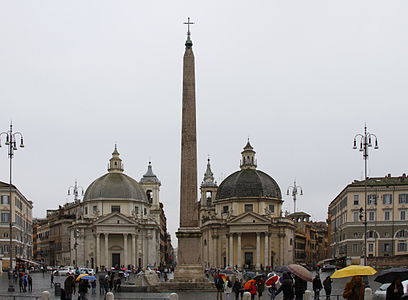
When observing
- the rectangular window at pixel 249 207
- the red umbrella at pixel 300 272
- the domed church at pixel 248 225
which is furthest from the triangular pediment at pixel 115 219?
the red umbrella at pixel 300 272

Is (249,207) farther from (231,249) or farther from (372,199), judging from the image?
(372,199)

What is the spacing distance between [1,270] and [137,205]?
2973cm

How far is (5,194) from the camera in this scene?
79688 millimetres

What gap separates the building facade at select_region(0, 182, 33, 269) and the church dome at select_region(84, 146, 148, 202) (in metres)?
8.99

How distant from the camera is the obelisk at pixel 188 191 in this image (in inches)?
1468

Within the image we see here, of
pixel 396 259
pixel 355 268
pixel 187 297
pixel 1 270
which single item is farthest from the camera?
pixel 1 270

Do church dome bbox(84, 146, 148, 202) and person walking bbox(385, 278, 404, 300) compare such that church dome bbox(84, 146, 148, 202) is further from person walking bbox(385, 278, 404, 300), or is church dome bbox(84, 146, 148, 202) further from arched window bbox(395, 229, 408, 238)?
person walking bbox(385, 278, 404, 300)

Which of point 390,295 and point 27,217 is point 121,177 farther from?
point 390,295

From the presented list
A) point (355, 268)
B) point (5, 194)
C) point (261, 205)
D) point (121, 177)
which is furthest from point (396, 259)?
point (355, 268)

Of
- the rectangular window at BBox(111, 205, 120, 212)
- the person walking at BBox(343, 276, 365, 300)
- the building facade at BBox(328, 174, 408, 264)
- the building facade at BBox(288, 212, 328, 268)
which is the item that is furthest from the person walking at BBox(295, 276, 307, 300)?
the building facade at BBox(288, 212, 328, 268)

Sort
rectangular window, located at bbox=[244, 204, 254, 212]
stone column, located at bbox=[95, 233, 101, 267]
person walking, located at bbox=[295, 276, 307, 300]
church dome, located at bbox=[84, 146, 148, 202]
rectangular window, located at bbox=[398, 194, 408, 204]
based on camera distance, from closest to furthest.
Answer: person walking, located at bbox=[295, 276, 307, 300] < rectangular window, located at bbox=[398, 194, 408, 204] < stone column, located at bbox=[95, 233, 101, 267] < rectangular window, located at bbox=[244, 204, 254, 212] < church dome, located at bbox=[84, 146, 148, 202]

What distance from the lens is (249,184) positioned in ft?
323

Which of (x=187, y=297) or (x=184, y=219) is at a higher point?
(x=184, y=219)

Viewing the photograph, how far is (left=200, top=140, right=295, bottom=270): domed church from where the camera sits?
9488 cm
